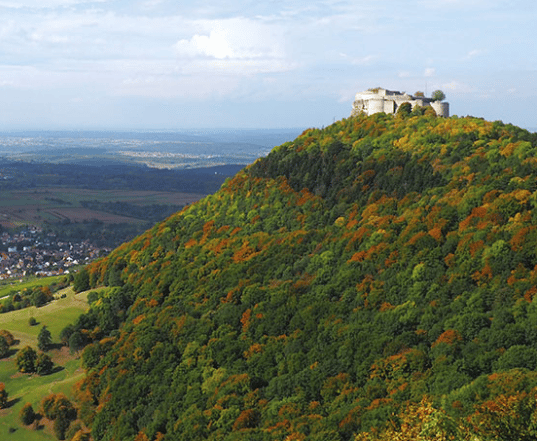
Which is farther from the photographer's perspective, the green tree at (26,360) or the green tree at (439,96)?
the green tree at (439,96)

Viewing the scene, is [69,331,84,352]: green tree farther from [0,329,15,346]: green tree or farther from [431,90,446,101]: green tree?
[431,90,446,101]: green tree

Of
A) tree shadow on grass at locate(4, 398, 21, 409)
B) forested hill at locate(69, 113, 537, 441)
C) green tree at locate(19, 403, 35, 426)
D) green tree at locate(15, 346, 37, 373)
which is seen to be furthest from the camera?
green tree at locate(15, 346, 37, 373)

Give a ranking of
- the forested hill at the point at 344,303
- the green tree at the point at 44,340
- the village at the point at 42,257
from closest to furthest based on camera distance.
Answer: the forested hill at the point at 344,303 → the green tree at the point at 44,340 → the village at the point at 42,257

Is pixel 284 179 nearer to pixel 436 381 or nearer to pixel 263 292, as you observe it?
pixel 263 292

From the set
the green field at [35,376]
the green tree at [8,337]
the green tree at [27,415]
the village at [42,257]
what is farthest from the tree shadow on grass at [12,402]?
the village at [42,257]

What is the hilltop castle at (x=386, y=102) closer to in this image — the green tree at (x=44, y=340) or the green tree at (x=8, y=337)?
the green tree at (x=44, y=340)

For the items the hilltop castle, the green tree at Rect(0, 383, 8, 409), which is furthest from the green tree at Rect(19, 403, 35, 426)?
the hilltop castle

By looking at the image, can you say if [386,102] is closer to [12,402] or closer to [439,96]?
[439,96]
